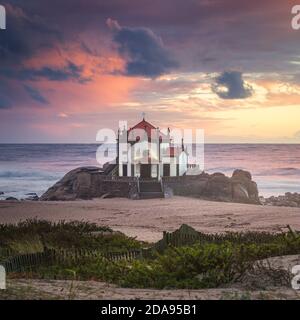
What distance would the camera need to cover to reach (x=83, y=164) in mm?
66188

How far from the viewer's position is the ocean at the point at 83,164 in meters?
54.2

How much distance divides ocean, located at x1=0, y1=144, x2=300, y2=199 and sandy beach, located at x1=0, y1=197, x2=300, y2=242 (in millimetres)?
13038

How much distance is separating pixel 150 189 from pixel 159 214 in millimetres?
7518

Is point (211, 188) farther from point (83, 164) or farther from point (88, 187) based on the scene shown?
point (83, 164)

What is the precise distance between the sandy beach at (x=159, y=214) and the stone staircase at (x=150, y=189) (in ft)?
2.82

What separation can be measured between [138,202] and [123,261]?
2534 centimetres

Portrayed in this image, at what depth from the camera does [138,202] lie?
123 ft

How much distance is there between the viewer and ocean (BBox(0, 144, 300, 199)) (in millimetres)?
54156

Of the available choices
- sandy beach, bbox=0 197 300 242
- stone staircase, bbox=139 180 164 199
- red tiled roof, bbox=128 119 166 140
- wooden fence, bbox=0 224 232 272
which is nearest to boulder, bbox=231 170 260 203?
sandy beach, bbox=0 197 300 242

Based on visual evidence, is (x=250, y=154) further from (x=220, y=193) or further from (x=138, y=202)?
(x=138, y=202)

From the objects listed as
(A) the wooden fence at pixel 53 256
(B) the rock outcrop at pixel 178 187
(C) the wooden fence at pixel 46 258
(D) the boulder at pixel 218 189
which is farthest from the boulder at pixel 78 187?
(C) the wooden fence at pixel 46 258
